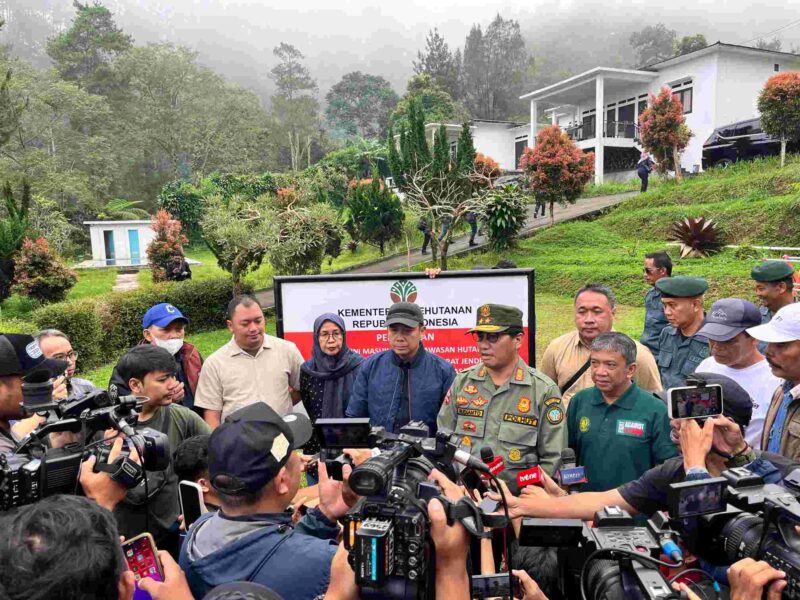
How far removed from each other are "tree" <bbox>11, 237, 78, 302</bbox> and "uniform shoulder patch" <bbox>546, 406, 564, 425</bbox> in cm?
1553

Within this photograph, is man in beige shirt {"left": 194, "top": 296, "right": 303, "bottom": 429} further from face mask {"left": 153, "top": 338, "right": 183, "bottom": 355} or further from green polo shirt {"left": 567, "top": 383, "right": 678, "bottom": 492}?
green polo shirt {"left": 567, "top": 383, "right": 678, "bottom": 492}

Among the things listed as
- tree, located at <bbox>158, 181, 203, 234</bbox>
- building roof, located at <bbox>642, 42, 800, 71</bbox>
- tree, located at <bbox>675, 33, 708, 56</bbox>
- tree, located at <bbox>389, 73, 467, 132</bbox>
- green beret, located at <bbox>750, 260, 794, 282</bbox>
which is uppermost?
tree, located at <bbox>675, 33, 708, 56</bbox>

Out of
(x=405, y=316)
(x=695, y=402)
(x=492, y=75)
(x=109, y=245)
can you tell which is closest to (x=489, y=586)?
(x=695, y=402)

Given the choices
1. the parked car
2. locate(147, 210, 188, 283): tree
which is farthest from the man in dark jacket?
the parked car

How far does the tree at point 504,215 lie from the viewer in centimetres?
1616

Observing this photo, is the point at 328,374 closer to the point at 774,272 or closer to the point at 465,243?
the point at 774,272

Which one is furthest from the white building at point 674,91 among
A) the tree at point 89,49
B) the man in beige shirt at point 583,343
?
the tree at point 89,49

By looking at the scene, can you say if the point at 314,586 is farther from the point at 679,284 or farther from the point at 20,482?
the point at 679,284

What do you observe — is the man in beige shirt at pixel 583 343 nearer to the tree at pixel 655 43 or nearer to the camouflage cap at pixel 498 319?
the camouflage cap at pixel 498 319

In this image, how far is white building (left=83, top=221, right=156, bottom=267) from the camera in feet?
89.0

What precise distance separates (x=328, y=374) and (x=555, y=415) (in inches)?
72.8

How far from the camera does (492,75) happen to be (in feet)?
213

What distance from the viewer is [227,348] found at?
444 centimetres

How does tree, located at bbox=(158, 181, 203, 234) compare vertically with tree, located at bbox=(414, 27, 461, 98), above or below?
below
